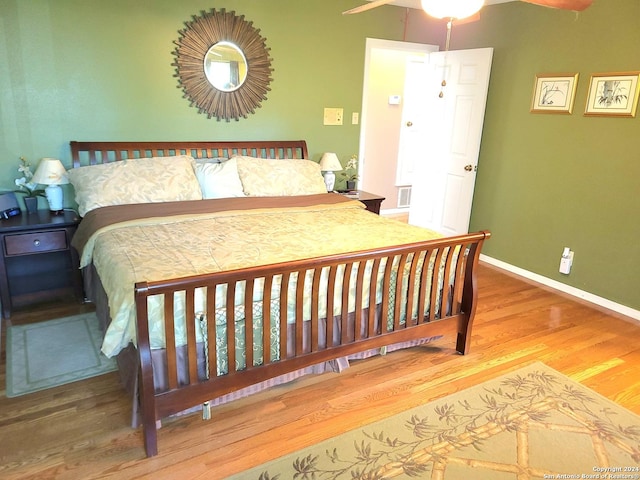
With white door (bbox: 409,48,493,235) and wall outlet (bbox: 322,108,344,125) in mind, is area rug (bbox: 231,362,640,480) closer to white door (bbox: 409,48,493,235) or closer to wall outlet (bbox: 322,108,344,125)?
white door (bbox: 409,48,493,235)

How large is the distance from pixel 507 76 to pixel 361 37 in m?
1.48

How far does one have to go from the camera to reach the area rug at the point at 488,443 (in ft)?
6.33

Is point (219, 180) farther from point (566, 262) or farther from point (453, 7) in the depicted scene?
point (566, 262)

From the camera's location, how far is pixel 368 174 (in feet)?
19.7

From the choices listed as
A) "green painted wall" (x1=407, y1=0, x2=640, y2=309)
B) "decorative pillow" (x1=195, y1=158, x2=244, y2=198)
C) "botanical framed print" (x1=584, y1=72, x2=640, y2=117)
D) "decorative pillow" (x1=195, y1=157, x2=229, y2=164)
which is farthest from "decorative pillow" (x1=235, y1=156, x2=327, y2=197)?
"botanical framed print" (x1=584, y1=72, x2=640, y2=117)

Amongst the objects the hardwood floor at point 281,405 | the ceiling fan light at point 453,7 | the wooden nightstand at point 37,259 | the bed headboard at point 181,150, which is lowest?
the hardwood floor at point 281,405

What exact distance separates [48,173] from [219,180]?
1194 mm

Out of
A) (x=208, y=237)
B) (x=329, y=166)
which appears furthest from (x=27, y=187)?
(x=329, y=166)

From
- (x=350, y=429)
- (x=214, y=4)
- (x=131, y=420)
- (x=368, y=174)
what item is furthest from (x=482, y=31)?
(x=131, y=420)

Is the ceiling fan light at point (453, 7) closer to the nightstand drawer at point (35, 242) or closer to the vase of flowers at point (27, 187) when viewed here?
the nightstand drawer at point (35, 242)

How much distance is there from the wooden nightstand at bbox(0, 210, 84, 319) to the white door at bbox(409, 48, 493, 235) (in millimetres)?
3619

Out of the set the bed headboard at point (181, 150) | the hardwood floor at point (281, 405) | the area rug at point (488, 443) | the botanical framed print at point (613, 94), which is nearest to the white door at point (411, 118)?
the bed headboard at point (181, 150)

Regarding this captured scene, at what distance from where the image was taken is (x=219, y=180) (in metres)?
3.54

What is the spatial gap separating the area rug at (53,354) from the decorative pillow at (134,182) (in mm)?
804
